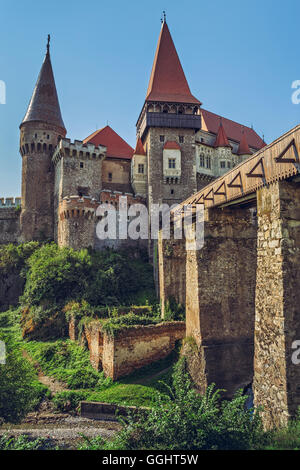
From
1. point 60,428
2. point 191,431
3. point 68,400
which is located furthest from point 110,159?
point 191,431

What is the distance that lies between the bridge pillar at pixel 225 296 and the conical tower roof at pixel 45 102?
24460 millimetres

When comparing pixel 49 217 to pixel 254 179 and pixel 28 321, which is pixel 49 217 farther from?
pixel 254 179

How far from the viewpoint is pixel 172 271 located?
64.6 ft

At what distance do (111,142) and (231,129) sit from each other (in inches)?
674

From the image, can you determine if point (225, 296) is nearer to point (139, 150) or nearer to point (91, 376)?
point (91, 376)

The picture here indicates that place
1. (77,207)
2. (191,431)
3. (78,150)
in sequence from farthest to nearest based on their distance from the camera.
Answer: (78,150), (77,207), (191,431)

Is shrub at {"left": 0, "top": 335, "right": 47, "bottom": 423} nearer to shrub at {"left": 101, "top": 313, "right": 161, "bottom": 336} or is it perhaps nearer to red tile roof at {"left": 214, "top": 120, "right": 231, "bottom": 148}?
shrub at {"left": 101, "top": 313, "right": 161, "bottom": 336}

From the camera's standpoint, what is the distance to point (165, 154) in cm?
3009

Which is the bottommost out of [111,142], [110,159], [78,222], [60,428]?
[60,428]

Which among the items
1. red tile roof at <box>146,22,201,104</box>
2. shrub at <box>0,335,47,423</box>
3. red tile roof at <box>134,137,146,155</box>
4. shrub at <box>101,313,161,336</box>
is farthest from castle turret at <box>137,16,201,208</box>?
shrub at <box>0,335,47,423</box>

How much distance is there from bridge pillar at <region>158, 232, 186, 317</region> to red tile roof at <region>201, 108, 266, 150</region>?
22.5 metres

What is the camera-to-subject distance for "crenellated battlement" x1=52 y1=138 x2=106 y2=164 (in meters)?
28.7
